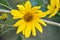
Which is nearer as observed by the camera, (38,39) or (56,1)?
(56,1)

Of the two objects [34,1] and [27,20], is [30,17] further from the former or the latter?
[34,1]

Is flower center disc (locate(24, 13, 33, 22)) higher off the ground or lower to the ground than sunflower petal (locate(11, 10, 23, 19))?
lower

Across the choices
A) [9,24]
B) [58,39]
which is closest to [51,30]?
[58,39]

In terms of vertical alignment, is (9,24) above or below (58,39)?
above

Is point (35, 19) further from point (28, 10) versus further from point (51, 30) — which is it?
point (51, 30)

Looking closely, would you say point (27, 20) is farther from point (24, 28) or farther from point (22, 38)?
point (22, 38)

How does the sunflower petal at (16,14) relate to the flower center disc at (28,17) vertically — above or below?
above

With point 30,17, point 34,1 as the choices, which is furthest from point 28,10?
point 34,1

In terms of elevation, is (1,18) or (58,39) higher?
(1,18)

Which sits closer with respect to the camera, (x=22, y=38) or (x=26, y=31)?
(x=26, y=31)
